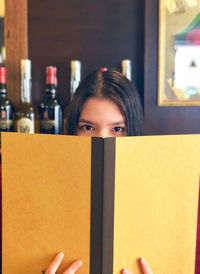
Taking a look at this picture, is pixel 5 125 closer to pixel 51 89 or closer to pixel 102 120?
pixel 51 89

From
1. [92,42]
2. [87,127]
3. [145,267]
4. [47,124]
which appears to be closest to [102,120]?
[87,127]

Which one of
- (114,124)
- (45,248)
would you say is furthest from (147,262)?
(114,124)

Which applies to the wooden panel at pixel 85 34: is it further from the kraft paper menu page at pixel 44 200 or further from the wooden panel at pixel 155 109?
the kraft paper menu page at pixel 44 200

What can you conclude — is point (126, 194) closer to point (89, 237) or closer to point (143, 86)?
point (89, 237)

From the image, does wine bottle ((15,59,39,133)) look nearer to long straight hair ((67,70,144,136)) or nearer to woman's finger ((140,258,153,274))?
long straight hair ((67,70,144,136))

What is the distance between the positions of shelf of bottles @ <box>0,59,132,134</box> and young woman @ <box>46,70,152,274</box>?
8.1 inches

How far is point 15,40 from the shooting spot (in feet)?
4.47

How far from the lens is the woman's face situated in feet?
2.93

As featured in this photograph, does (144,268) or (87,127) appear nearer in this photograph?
(144,268)

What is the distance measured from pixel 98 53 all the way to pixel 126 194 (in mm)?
1062

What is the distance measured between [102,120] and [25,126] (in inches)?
19.0

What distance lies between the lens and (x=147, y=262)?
1.58 ft

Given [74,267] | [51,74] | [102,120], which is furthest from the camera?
[51,74]

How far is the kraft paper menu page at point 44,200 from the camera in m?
0.45
